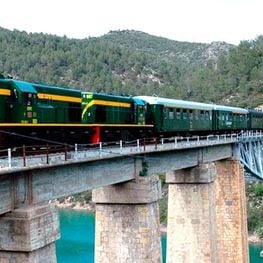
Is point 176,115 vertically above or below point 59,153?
above

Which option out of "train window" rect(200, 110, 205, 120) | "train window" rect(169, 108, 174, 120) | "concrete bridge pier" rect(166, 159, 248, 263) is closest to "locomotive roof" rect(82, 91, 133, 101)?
"train window" rect(169, 108, 174, 120)

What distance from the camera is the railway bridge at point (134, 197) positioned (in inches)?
588

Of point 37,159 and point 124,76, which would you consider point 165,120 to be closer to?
point 37,159

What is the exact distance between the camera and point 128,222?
22.9m

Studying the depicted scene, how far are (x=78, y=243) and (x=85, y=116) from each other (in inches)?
1725

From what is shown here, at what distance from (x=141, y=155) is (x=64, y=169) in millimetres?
6872

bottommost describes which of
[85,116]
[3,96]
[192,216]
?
[192,216]

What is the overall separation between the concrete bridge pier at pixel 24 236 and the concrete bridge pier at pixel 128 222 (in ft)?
26.0

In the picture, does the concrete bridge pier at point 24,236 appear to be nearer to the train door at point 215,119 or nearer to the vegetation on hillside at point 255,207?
the train door at point 215,119

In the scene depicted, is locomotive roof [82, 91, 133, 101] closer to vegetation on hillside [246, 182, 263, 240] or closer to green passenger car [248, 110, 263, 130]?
green passenger car [248, 110, 263, 130]

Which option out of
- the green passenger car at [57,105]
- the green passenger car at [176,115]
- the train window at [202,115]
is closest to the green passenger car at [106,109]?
the green passenger car at [57,105]

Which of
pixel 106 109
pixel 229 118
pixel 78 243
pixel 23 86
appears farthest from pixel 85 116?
pixel 78 243

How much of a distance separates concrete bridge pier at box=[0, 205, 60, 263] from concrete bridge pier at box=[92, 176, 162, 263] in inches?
312

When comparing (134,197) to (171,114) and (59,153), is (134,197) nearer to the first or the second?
(59,153)
